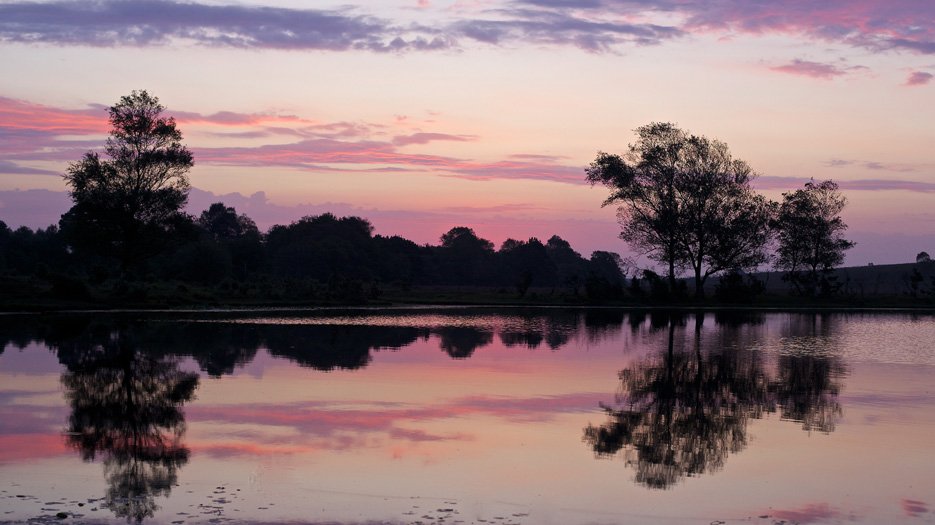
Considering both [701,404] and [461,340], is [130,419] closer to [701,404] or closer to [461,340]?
[701,404]

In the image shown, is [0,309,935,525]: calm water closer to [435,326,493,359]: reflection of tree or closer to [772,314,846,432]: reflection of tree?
[772,314,846,432]: reflection of tree

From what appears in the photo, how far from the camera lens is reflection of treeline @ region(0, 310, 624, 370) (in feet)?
107

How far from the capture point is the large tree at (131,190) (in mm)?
68938

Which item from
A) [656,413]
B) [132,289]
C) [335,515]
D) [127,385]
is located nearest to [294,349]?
[127,385]

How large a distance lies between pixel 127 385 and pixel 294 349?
11044 millimetres

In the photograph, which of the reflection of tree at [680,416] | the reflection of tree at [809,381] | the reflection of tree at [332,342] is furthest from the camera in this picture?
the reflection of tree at [332,342]

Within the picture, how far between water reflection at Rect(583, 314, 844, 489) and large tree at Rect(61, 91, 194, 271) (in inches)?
1753

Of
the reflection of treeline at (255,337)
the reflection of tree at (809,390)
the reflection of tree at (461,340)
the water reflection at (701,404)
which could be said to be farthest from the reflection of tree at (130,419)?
the reflection of tree at (809,390)

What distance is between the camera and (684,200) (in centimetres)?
8775

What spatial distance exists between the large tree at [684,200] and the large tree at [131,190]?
1528 inches

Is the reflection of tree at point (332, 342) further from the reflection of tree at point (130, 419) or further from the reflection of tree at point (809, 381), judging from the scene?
the reflection of tree at point (809, 381)

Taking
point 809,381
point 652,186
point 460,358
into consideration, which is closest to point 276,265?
point 652,186

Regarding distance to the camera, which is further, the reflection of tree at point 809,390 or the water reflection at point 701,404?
the reflection of tree at point 809,390

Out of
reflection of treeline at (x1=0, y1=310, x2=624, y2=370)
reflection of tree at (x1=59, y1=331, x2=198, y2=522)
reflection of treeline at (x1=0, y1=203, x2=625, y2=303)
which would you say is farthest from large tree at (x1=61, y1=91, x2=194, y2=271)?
reflection of tree at (x1=59, y1=331, x2=198, y2=522)
